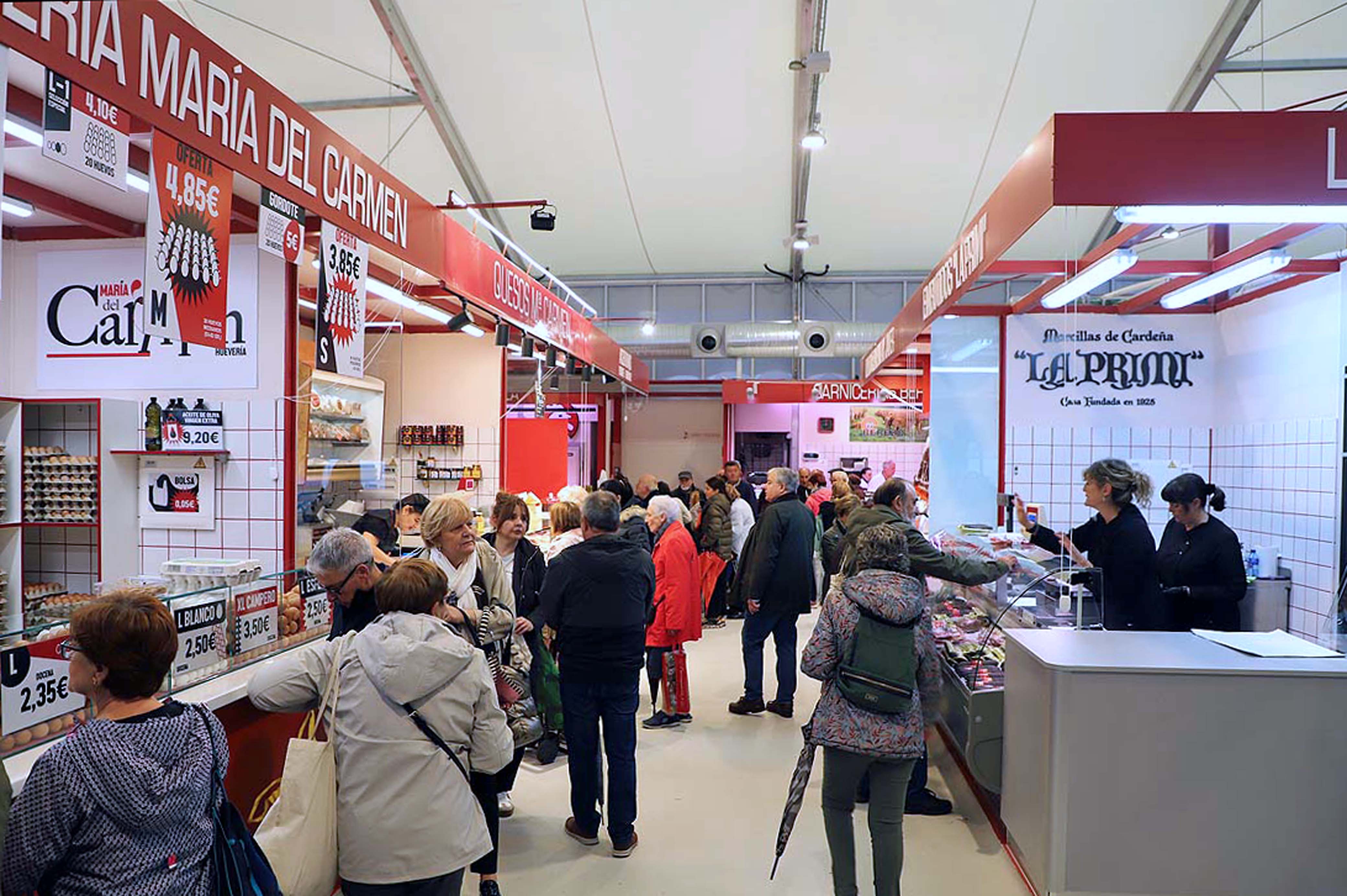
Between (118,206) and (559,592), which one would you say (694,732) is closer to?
(559,592)

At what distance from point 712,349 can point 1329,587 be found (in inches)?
330

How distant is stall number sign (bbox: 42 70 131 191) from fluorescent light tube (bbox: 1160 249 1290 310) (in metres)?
5.17

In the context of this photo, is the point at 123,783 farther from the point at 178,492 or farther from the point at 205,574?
the point at 178,492

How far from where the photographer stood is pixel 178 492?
4.99 metres

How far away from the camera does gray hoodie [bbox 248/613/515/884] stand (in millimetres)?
2359

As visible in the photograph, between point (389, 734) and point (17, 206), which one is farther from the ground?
point (17, 206)

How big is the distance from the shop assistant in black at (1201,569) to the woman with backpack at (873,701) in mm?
1985

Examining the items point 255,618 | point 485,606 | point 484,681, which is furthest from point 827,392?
point 484,681

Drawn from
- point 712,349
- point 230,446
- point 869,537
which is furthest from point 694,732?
point 712,349

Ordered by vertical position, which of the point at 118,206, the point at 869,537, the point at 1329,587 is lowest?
the point at 1329,587

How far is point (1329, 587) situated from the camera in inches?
222

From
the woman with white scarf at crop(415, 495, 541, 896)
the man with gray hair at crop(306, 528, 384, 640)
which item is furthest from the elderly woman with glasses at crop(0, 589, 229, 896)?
the woman with white scarf at crop(415, 495, 541, 896)

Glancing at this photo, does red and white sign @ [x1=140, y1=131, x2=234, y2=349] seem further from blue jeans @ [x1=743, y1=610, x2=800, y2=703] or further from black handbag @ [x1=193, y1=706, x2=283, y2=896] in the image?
blue jeans @ [x1=743, y1=610, x2=800, y2=703]

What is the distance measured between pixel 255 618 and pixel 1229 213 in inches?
149
